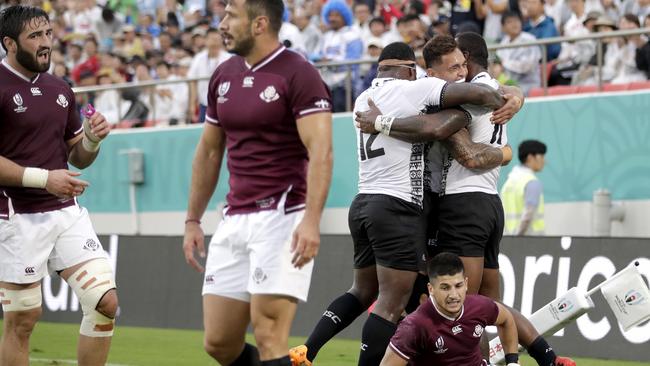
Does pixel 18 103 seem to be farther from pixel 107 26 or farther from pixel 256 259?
pixel 107 26

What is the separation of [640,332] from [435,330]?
339 cm

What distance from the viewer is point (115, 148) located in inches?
843

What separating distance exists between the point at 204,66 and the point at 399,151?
438 inches

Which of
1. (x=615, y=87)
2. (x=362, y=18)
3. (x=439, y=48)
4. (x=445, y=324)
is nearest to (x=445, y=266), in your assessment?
(x=445, y=324)

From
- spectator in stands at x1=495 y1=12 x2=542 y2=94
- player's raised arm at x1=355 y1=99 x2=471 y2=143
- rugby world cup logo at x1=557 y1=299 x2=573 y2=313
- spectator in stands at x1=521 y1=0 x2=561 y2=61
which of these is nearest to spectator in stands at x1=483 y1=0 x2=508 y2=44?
spectator in stands at x1=521 y1=0 x2=561 y2=61

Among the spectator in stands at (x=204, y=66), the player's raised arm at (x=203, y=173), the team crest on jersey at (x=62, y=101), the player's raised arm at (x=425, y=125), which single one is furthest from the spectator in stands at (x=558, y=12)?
the player's raised arm at (x=203, y=173)

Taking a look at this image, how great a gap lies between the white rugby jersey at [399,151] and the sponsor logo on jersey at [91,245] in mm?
1825

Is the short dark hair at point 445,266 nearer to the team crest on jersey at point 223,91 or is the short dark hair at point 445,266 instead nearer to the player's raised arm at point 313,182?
the player's raised arm at point 313,182

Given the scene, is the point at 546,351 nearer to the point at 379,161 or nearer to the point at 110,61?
the point at 379,161

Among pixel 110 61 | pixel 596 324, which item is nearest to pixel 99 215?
pixel 110 61

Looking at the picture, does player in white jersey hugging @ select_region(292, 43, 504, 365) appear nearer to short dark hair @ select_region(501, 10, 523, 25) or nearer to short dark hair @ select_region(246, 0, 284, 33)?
short dark hair @ select_region(246, 0, 284, 33)

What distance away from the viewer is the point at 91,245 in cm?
856

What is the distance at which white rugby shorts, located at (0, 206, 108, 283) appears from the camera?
841cm

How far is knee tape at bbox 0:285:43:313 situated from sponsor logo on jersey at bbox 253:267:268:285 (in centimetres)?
202
